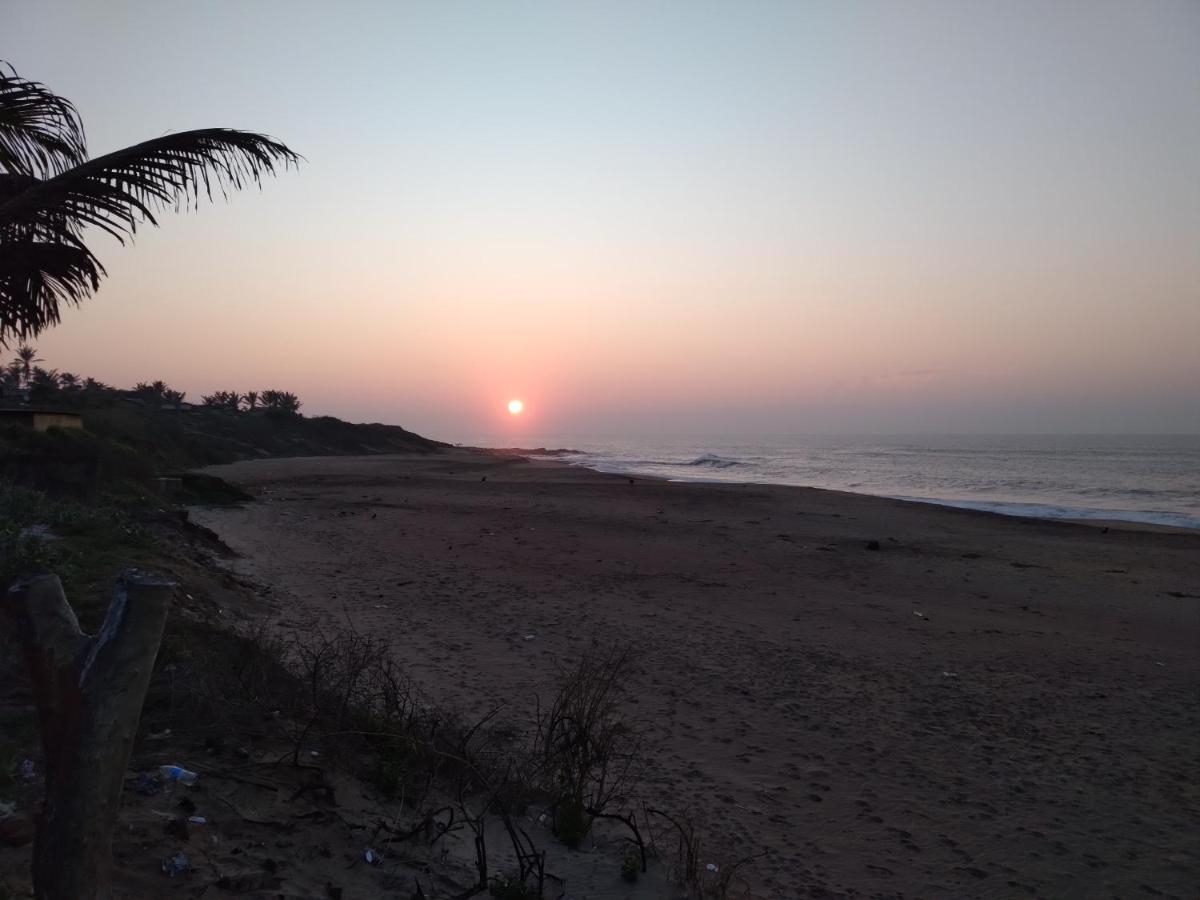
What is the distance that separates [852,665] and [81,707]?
7.00 metres

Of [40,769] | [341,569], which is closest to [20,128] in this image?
[40,769]

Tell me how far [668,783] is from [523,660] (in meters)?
2.70

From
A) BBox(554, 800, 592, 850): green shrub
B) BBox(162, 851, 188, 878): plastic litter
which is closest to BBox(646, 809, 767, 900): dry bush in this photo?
BBox(554, 800, 592, 850): green shrub

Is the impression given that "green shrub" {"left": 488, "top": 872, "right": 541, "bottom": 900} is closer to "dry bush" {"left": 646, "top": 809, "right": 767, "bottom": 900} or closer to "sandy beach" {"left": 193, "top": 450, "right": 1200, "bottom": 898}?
"dry bush" {"left": 646, "top": 809, "right": 767, "bottom": 900}

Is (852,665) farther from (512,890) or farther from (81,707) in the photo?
(81,707)

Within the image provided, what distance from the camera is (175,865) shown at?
2.87 meters

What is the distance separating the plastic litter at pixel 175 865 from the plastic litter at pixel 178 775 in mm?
576

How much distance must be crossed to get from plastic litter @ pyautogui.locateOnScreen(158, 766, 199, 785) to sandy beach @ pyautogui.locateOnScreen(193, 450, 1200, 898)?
8.43 ft

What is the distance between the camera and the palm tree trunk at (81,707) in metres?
1.83

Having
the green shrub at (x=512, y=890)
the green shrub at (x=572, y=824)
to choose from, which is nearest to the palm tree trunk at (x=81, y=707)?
the green shrub at (x=512, y=890)

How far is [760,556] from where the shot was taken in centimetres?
1391

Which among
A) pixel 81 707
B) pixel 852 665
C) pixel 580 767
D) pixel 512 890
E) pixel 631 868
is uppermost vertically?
pixel 81 707

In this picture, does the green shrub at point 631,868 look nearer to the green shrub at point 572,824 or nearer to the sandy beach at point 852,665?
the green shrub at point 572,824

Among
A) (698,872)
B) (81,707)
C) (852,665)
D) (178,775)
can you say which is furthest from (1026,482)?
(81,707)
